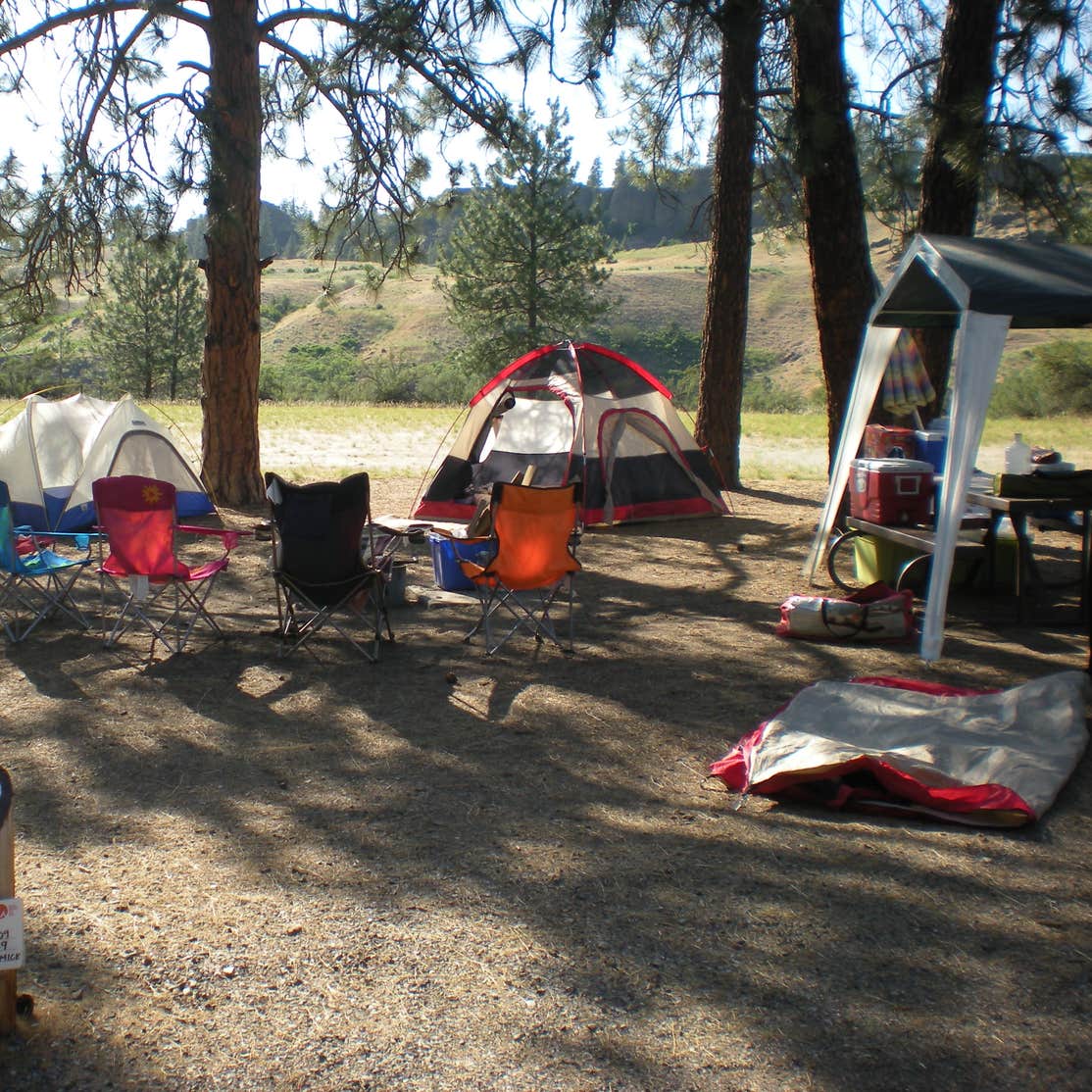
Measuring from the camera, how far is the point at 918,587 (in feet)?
21.8

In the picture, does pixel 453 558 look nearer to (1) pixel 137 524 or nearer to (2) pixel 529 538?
(2) pixel 529 538

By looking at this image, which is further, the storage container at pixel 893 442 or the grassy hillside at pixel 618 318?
the grassy hillside at pixel 618 318

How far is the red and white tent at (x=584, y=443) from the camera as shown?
30.5 ft

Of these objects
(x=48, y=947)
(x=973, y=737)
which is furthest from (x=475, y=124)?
(x=48, y=947)

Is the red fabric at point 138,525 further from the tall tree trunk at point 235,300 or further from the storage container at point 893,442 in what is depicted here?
the tall tree trunk at point 235,300

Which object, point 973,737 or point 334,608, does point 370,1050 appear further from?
point 334,608

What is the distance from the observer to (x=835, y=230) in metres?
8.15

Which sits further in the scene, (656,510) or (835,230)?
(656,510)

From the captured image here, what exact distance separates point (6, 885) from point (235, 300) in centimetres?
833

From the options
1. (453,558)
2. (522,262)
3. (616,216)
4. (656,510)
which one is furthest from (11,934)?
(616,216)

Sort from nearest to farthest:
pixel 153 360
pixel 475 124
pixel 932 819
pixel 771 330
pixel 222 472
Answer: pixel 932 819
pixel 475 124
pixel 222 472
pixel 153 360
pixel 771 330

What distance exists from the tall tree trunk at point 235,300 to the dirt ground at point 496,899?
16.7 ft

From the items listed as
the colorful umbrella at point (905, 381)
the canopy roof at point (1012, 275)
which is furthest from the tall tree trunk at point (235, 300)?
the canopy roof at point (1012, 275)

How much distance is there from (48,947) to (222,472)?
7.85 m
